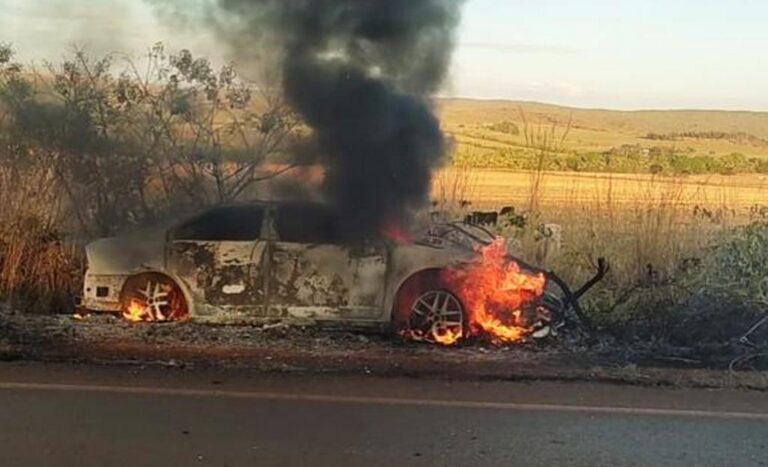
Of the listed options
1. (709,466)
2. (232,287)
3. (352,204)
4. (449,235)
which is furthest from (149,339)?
(709,466)

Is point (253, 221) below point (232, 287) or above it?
above

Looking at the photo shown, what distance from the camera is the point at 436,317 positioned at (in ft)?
29.1

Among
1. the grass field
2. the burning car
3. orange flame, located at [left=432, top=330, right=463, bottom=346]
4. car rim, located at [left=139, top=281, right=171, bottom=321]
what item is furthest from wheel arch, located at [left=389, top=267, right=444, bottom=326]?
the grass field

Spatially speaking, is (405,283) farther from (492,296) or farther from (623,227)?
(623,227)

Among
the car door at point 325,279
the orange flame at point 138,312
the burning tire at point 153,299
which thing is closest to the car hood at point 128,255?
the burning tire at point 153,299

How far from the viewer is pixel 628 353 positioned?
8.20 m

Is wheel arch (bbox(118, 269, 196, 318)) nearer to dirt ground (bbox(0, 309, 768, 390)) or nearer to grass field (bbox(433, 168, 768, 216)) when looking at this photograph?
dirt ground (bbox(0, 309, 768, 390))

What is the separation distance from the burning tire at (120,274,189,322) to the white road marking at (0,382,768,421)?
2691mm

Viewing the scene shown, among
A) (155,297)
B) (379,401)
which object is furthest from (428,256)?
(379,401)

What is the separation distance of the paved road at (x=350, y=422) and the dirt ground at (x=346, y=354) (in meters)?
0.36

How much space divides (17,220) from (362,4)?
450 centimetres

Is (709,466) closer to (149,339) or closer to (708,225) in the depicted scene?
(149,339)

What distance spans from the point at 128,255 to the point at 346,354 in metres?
2.51

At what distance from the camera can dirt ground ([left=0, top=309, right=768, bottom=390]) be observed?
728 cm
